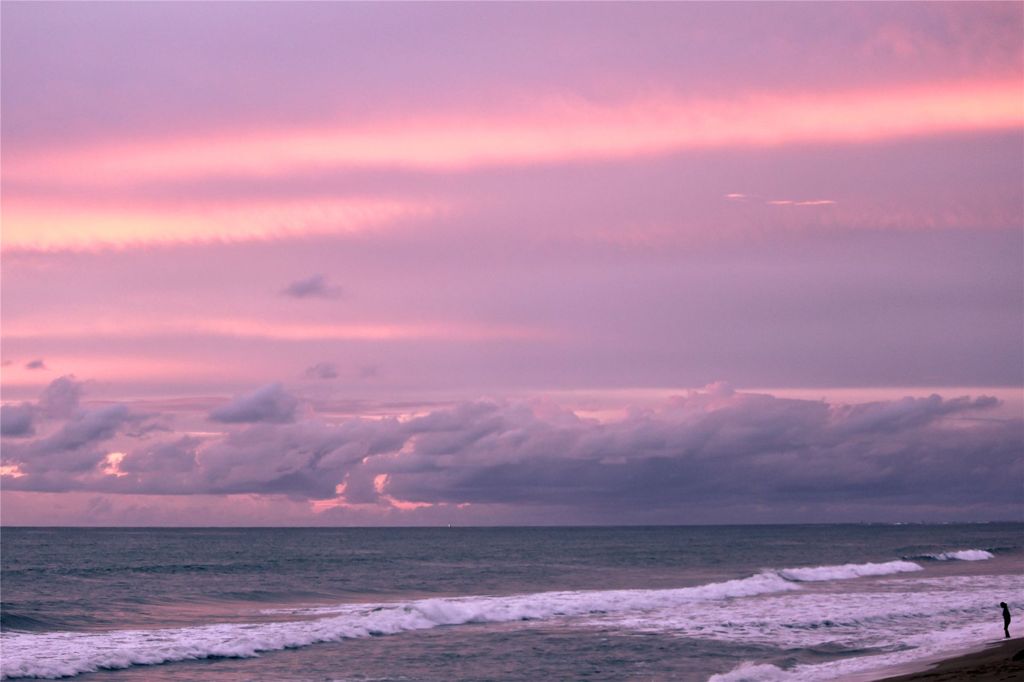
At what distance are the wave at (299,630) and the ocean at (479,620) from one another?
11cm

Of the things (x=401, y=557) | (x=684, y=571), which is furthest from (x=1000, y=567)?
(x=401, y=557)

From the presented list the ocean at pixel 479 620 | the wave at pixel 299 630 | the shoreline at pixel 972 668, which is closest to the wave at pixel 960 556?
the ocean at pixel 479 620

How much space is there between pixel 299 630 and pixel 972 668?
77.4 ft

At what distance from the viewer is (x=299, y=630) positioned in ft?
135

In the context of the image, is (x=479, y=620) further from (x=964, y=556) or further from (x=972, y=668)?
(x=964, y=556)

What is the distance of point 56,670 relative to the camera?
3272 centimetres

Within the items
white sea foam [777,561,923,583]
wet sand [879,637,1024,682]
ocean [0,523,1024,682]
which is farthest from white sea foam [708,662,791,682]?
white sea foam [777,561,923,583]

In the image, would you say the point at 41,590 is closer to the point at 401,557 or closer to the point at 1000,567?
the point at 401,557

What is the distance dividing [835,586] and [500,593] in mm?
20089

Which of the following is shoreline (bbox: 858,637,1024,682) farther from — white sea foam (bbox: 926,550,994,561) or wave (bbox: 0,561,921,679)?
white sea foam (bbox: 926,550,994,561)

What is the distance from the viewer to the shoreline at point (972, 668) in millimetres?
27031

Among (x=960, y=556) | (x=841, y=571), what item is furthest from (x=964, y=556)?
(x=841, y=571)

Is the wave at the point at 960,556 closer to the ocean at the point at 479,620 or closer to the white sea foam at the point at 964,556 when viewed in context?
the white sea foam at the point at 964,556

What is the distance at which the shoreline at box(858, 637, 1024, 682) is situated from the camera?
2703 cm
